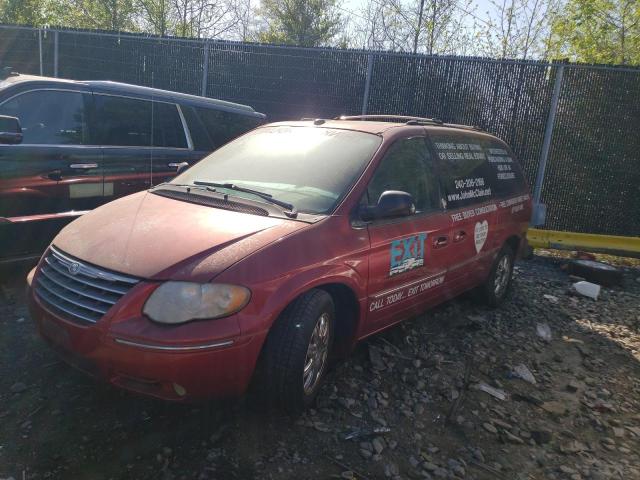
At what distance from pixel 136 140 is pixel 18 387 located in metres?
3.00

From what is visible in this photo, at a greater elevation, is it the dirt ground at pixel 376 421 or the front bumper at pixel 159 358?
the front bumper at pixel 159 358

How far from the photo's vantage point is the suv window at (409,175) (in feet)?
11.7

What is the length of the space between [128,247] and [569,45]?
1674 cm

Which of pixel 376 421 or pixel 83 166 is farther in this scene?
pixel 83 166

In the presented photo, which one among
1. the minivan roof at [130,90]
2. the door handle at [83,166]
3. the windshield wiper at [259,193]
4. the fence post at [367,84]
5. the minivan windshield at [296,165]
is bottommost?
the door handle at [83,166]

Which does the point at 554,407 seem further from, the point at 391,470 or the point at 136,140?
the point at 136,140

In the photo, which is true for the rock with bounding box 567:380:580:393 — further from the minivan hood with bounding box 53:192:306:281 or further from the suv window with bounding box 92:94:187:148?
the suv window with bounding box 92:94:187:148

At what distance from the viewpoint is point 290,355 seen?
272 cm

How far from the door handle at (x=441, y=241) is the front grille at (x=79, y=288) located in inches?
89.4

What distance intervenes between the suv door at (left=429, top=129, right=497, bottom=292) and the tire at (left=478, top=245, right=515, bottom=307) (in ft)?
0.55

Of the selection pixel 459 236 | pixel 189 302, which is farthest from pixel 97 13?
pixel 189 302

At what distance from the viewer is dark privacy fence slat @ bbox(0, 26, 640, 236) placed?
8492 mm

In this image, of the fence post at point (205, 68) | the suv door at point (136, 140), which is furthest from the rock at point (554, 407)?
the fence post at point (205, 68)

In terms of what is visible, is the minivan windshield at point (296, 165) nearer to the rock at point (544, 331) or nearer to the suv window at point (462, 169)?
the suv window at point (462, 169)
